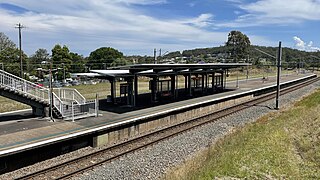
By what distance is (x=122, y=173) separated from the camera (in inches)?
440

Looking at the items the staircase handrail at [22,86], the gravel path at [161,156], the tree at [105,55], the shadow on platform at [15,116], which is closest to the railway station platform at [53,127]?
the shadow on platform at [15,116]

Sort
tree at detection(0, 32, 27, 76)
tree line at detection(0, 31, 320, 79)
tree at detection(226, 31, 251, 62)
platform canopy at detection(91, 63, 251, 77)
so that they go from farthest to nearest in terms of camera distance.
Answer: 1. tree at detection(226, 31, 251, 62)
2. tree line at detection(0, 31, 320, 79)
3. tree at detection(0, 32, 27, 76)
4. platform canopy at detection(91, 63, 251, 77)

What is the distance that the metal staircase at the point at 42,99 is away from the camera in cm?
1576

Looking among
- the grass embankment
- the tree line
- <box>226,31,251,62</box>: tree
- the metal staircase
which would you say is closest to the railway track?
the grass embankment

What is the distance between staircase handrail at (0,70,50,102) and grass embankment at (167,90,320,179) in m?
10.1

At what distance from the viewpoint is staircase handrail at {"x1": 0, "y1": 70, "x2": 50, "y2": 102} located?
51.1 feet

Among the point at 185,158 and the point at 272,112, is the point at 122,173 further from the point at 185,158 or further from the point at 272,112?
the point at 272,112

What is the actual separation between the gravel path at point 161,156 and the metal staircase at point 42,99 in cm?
541

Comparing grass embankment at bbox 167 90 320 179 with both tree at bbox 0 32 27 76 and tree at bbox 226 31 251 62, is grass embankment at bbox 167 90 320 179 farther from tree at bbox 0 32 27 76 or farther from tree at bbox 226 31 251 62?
tree at bbox 226 31 251 62

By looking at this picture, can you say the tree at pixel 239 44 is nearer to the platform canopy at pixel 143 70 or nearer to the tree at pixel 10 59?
the tree at pixel 10 59

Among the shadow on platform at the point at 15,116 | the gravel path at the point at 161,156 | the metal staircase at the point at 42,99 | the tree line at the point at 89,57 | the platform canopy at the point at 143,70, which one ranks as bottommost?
the gravel path at the point at 161,156

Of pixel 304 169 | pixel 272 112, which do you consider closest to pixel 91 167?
pixel 304 169

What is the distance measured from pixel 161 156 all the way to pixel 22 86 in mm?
9118

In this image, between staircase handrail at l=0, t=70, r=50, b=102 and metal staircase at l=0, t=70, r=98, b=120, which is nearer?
staircase handrail at l=0, t=70, r=50, b=102
